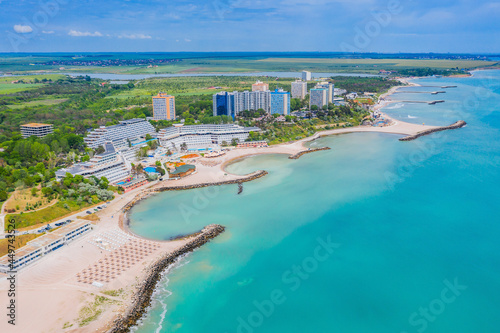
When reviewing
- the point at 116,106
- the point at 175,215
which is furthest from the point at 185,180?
the point at 116,106

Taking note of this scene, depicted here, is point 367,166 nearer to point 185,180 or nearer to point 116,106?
point 185,180

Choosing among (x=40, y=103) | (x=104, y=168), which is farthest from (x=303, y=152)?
(x=40, y=103)

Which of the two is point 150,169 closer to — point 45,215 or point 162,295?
point 45,215

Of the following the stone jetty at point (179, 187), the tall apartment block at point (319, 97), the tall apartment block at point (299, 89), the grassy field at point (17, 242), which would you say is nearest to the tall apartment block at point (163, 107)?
the tall apartment block at point (319, 97)

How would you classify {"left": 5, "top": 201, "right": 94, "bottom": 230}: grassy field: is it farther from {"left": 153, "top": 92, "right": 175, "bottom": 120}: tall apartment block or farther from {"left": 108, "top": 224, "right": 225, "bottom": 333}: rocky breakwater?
{"left": 153, "top": 92, "right": 175, "bottom": 120}: tall apartment block

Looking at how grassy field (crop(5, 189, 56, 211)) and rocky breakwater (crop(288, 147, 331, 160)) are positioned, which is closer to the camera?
grassy field (crop(5, 189, 56, 211))

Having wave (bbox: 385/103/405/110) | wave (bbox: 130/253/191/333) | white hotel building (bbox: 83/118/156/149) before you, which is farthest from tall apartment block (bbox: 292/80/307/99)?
wave (bbox: 130/253/191/333)

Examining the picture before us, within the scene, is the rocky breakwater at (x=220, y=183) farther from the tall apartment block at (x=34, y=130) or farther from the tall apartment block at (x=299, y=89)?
the tall apartment block at (x=299, y=89)
